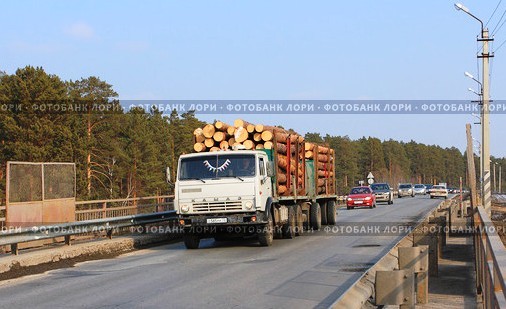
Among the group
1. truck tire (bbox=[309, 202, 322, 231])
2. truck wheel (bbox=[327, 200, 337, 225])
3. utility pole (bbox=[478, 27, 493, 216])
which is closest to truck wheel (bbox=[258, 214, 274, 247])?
truck tire (bbox=[309, 202, 322, 231])

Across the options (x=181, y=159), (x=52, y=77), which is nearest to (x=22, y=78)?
(x=52, y=77)

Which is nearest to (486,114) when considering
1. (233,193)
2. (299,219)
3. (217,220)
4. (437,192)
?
(299,219)

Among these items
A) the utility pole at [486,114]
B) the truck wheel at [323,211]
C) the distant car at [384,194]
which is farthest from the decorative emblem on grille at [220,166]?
the distant car at [384,194]

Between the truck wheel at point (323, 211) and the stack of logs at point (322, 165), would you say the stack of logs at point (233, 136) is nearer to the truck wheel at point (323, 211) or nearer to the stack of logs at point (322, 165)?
the stack of logs at point (322, 165)

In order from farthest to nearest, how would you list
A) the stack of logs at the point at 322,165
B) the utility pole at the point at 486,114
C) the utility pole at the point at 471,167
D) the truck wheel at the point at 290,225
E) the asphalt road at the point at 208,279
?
the utility pole at the point at 486,114 → the stack of logs at the point at 322,165 → the utility pole at the point at 471,167 → the truck wheel at the point at 290,225 → the asphalt road at the point at 208,279

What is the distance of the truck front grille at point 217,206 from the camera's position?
59.2 feet

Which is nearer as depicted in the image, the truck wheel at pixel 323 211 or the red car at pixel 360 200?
the truck wheel at pixel 323 211

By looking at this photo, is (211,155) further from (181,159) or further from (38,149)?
(38,149)

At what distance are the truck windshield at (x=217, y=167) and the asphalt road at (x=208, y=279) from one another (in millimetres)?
1870

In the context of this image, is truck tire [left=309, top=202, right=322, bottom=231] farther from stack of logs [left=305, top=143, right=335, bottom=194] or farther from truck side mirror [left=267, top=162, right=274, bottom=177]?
truck side mirror [left=267, top=162, right=274, bottom=177]

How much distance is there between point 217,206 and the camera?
1806 cm

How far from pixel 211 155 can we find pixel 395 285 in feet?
36.4

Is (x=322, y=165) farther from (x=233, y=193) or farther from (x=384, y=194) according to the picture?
(x=384, y=194)

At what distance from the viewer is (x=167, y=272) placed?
45.9 feet
